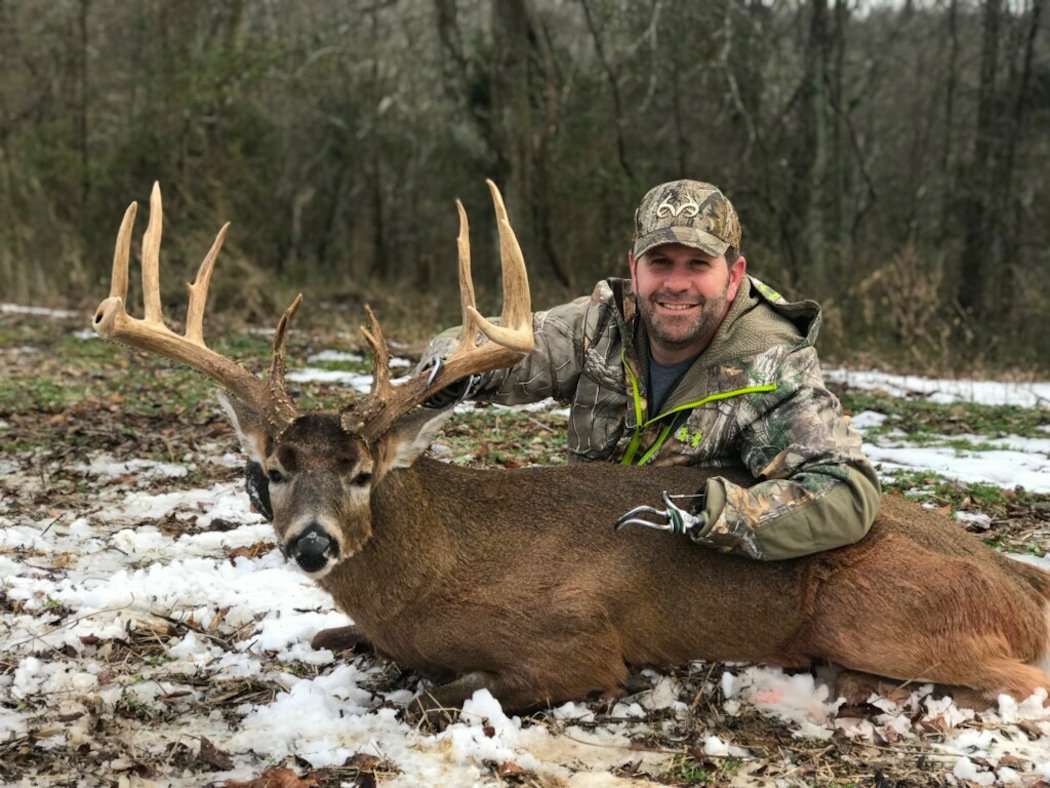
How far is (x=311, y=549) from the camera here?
11.3 feet

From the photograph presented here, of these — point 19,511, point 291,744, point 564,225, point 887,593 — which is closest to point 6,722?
point 291,744

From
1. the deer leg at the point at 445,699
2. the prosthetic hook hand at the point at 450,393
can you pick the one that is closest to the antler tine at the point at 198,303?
the prosthetic hook hand at the point at 450,393

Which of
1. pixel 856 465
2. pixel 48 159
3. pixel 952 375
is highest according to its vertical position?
pixel 48 159

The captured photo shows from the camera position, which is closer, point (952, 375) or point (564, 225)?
point (952, 375)

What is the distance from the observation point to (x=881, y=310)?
13.6 meters

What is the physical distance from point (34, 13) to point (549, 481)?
57.2 feet

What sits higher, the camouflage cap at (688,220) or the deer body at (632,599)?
the camouflage cap at (688,220)

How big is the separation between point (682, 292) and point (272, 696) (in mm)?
2082

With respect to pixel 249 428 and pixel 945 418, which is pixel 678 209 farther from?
pixel 945 418

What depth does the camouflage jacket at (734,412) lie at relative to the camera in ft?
12.0

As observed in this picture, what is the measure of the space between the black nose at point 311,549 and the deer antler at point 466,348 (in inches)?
15.3

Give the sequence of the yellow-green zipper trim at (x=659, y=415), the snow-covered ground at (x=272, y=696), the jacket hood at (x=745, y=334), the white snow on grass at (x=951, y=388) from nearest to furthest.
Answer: the snow-covered ground at (x=272, y=696) < the yellow-green zipper trim at (x=659, y=415) < the jacket hood at (x=745, y=334) < the white snow on grass at (x=951, y=388)

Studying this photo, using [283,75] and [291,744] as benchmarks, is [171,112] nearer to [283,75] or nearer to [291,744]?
[283,75]

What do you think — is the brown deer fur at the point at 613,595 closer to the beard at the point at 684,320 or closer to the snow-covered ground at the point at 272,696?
the snow-covered ground at the point at 272,696
